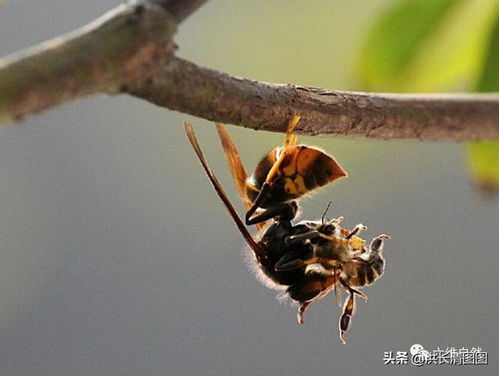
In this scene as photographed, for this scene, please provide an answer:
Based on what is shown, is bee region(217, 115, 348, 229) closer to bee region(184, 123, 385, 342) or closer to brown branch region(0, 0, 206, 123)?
bee region(184, 123, 385, 342)

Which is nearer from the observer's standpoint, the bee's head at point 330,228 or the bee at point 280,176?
the bee at point 280,176

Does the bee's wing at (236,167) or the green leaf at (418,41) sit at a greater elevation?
the green leaf at (418,41)

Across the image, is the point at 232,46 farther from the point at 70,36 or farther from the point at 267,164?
the point at 70,36

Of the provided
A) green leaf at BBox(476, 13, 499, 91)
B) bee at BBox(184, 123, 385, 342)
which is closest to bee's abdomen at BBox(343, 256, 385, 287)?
bee at BBox(184, 123, 385, 342)

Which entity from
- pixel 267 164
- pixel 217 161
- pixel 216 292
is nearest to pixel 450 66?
pixel 267 164
